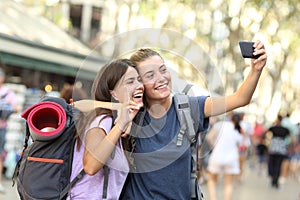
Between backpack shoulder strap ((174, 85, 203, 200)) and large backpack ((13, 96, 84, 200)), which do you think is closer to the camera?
large backpack ((13, 96, 84, 200))

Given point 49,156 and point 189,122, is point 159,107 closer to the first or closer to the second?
point 189,122

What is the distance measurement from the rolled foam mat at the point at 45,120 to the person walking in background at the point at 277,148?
547 inches

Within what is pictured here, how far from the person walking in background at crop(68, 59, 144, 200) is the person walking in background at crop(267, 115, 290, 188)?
13821 millimetres

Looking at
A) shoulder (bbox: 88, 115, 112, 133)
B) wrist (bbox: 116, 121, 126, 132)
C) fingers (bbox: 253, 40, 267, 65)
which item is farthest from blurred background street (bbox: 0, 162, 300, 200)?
fingers (bbox: 253, 40, 267, 65)

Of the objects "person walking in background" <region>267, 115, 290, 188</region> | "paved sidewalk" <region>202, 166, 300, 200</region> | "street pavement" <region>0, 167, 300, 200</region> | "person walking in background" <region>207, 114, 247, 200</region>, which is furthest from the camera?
"person walking in background" <region>267, 115, 290, 188</region>

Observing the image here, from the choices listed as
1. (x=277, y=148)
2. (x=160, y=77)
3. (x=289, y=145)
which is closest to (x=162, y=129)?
(x=160, y=77)

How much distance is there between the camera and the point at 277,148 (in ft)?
57.3

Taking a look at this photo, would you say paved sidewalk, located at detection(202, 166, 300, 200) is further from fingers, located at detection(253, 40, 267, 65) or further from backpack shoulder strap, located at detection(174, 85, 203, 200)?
fingers, located at detection(253, 40, 267, 65)

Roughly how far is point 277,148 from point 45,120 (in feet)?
47.3

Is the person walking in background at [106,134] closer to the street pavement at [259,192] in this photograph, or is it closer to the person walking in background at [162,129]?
the person walking in background at [162,129]

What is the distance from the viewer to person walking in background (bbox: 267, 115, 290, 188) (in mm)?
17062

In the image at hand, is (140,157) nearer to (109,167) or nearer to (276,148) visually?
(109,167)

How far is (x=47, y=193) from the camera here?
138 inches

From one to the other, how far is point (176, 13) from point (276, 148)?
12.8 metres
